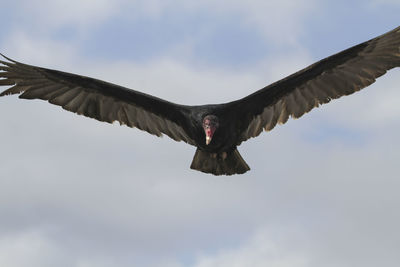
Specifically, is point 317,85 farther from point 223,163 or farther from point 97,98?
point 97,98

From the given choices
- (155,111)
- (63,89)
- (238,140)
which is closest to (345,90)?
(238,140)

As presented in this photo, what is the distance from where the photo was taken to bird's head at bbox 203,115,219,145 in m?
11.6

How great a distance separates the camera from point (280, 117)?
40.5 ft

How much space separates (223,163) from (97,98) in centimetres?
194

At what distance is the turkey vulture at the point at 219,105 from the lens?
11828mm

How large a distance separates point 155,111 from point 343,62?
8.60 ft

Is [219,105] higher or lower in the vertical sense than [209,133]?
higher

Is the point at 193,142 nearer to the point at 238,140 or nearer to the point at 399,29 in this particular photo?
the point at 238,140

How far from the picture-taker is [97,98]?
12.8 meters

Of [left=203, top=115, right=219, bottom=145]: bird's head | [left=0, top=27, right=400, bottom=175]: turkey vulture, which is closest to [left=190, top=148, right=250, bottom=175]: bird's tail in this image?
[left=0, top=27, right=400, bottom=175]: turkey vulture

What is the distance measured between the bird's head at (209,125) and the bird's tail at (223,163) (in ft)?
3.17

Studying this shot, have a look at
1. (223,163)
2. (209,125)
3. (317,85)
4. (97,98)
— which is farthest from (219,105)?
(97,98)

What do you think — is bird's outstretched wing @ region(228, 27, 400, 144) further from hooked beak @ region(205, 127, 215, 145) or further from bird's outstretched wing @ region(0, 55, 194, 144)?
bird's outstretched wing @ region(0, 55, 194, 144)

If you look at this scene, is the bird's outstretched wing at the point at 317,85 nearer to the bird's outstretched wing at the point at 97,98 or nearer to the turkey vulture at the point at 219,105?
the turkey vulture at the point at 219,105
